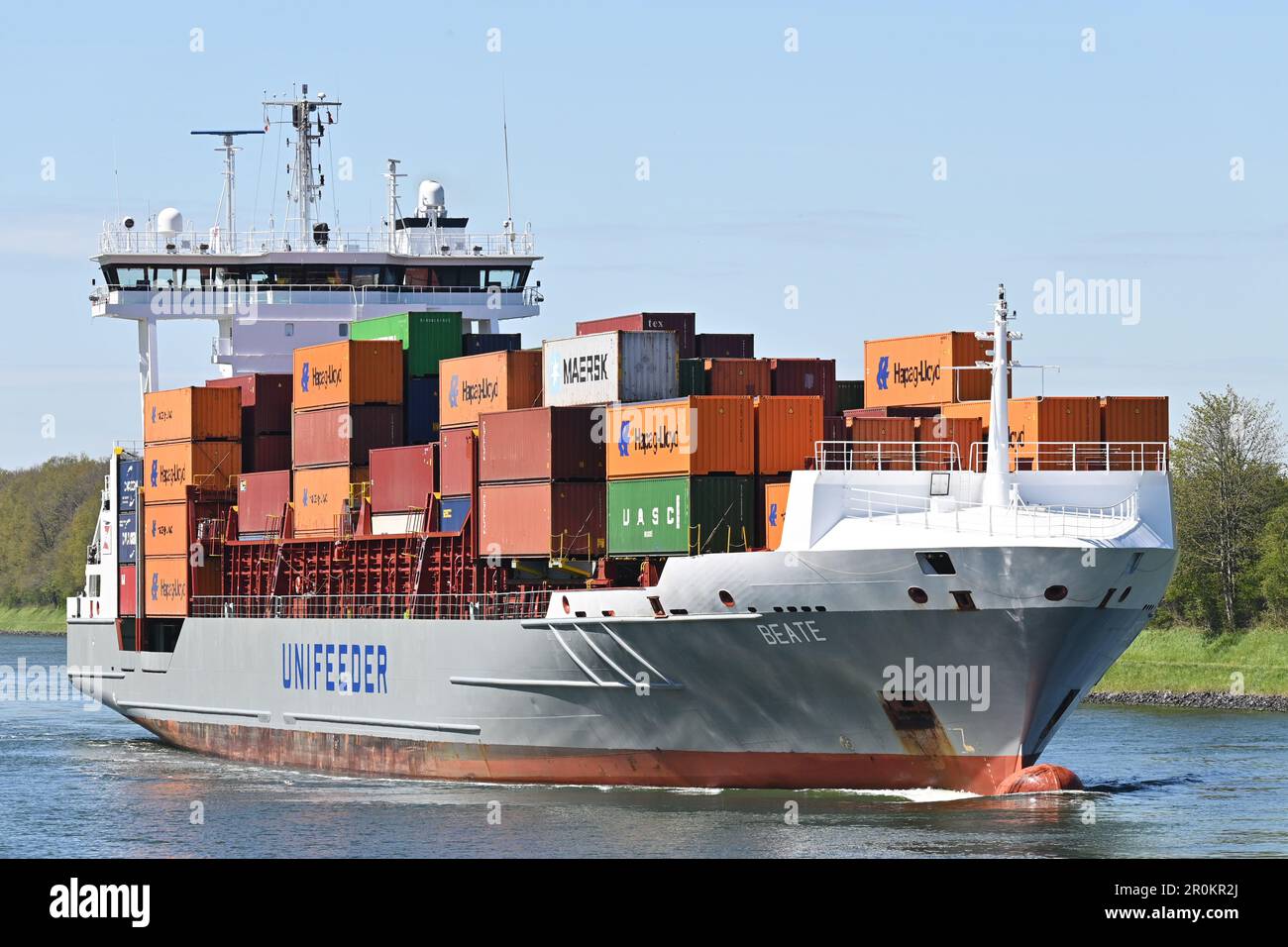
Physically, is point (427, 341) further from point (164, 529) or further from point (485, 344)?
point (164, 529)

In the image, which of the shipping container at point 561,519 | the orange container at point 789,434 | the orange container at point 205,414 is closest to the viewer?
the orange container at point 789,434

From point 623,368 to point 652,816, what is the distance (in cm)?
825

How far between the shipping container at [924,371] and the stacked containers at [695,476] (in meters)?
4.93

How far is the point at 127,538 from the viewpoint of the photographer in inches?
1957

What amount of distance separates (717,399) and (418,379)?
38.0 ft

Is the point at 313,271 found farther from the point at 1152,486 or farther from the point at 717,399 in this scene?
the point at 1152,486

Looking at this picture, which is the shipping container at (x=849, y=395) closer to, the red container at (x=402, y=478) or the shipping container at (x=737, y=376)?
the shipping container at (x=737, y=376)

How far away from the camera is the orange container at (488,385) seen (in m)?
35.9

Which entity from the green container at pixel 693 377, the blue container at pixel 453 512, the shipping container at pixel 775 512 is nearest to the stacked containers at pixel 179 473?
the blue container at pixel 453 512

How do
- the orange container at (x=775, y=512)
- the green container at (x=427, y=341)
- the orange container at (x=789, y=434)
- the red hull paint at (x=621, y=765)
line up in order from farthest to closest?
the green container at (x=427, y=341) → the orange container at (x=789, y=434) → the orange container at (x=775, y=512) → the red hull paint at (x=621, y=765)

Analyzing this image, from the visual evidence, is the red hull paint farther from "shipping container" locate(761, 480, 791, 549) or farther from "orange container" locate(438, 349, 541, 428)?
"orange container" locate(438, 349, 541, 428)

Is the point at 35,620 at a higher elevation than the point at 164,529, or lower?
lower

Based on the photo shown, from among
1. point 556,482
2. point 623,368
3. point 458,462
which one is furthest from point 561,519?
point 458,462

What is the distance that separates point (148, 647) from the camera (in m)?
49.6
